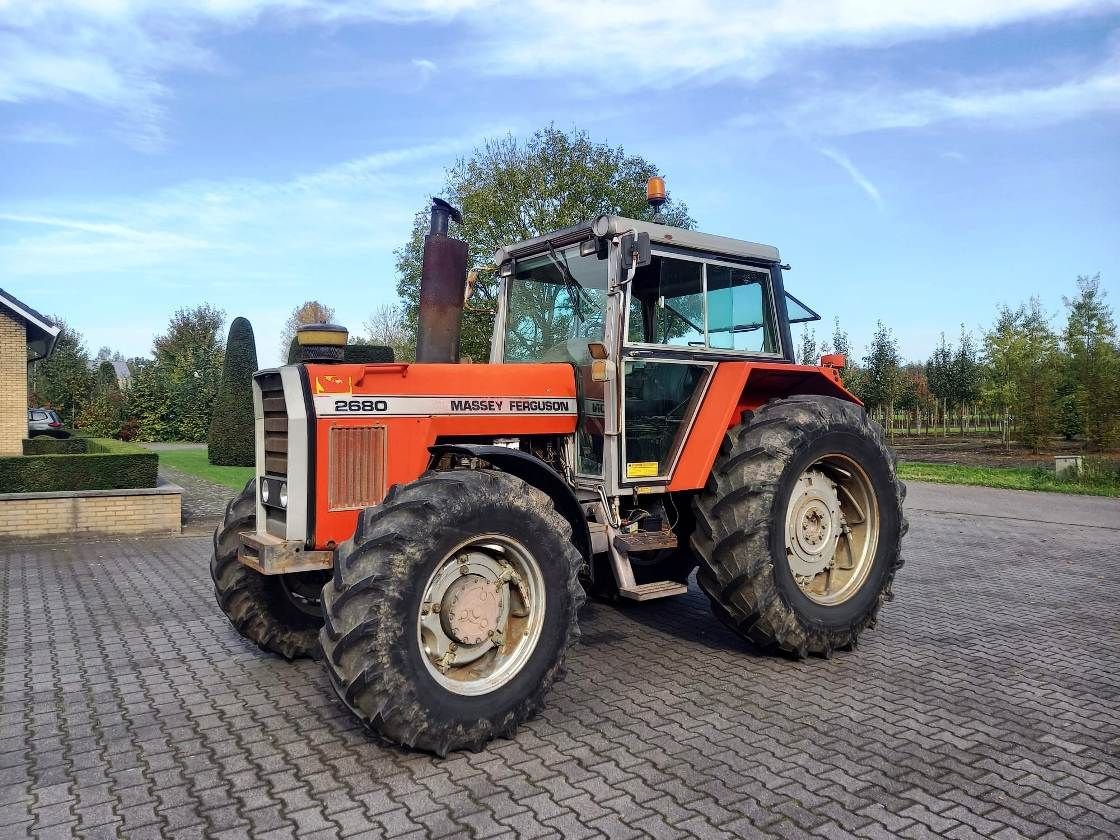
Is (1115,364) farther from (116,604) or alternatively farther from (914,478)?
(116,604)

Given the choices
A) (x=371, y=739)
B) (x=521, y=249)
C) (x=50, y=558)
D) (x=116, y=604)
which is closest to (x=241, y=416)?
(x=50, y=558)

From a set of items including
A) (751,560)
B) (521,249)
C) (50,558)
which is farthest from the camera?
(50,558)

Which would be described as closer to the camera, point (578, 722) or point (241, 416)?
point (578, 722)

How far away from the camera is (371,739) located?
383cm

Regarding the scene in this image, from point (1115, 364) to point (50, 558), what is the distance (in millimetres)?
24844

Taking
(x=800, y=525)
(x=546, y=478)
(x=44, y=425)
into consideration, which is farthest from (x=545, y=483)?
(x=44, y=425)

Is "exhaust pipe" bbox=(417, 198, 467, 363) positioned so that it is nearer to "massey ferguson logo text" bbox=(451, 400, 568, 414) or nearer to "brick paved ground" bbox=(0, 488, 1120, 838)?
"massey ferguson logo text" bbox=(451, 400, 568, 414)

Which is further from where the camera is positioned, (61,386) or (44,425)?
→ (61,386)

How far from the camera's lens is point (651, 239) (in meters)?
4.98

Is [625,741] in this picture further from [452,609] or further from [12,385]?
[12,385]

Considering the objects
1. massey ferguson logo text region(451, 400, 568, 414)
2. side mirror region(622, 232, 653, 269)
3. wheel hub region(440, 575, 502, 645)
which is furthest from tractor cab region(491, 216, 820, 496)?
wheel hub region(440, 575, 502, 645)

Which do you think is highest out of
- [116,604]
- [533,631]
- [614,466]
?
[614,466]

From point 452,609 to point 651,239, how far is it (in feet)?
8.27

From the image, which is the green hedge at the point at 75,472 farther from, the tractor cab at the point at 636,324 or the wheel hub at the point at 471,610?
the wheel hub at the point at 471,610
